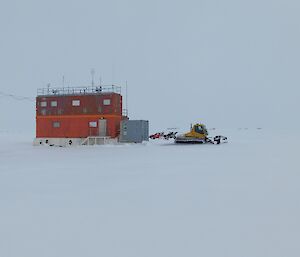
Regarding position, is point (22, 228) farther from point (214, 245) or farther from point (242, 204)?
point (242, 204)

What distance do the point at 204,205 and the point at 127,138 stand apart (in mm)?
31478

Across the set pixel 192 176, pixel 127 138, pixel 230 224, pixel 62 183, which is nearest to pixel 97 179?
pixel 62 183

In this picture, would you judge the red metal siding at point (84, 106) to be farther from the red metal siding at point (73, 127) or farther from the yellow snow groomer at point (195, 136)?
the yellow snow groomer at point (195, 136)

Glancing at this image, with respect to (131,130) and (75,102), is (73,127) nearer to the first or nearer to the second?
(75,102)

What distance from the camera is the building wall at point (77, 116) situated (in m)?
40.0

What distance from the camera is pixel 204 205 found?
29.4 feet

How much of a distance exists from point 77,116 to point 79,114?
36 cm

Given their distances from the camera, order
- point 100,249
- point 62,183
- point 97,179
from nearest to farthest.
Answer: point 100,249, point 62,183, point 97,179

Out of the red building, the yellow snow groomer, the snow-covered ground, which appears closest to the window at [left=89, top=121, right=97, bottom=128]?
the red building

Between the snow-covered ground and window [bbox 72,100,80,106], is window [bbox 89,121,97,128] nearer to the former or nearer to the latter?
window [bbox 72,100,80,106]

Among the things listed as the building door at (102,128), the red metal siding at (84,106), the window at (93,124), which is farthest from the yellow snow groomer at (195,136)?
the window at (93,124)

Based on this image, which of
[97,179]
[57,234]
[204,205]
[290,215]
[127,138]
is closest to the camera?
[57,234]

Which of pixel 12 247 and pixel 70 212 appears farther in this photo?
pixel 70 212

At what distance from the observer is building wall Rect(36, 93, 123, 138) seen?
40.0 m
